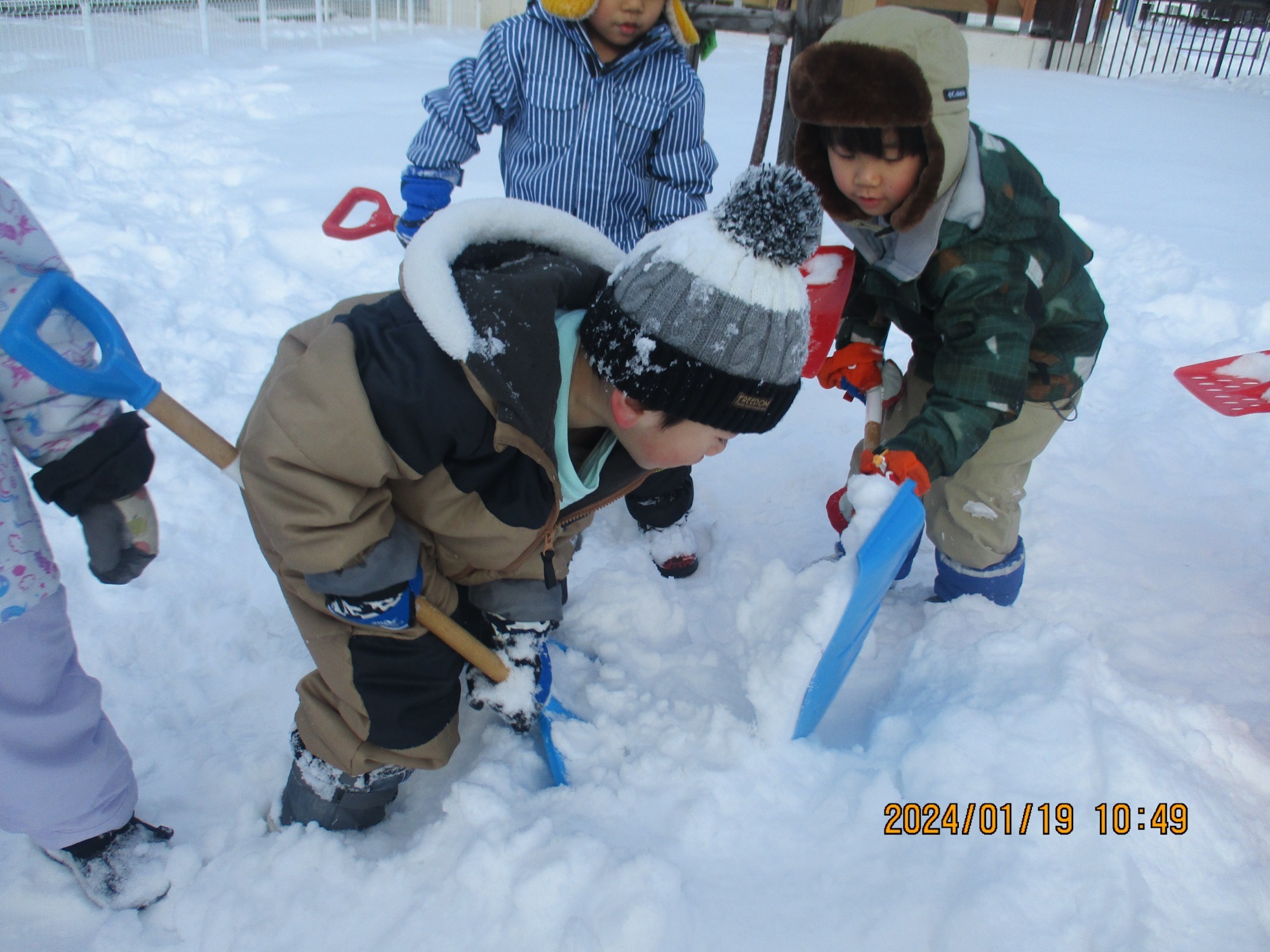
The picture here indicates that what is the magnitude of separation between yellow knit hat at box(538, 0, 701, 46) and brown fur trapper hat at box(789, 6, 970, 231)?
0.63 m

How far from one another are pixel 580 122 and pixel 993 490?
130cm

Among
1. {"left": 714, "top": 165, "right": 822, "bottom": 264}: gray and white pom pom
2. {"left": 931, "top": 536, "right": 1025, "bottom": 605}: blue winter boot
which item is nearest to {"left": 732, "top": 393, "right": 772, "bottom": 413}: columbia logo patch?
{"left": 714, "top": 165, "right": 822, "bottom": 264}: gray and white pom pom

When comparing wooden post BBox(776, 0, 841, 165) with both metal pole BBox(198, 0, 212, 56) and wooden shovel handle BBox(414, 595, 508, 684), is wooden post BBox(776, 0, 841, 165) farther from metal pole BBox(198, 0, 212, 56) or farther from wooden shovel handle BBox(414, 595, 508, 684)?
metal pole BBox(198, 0, 212, 56)

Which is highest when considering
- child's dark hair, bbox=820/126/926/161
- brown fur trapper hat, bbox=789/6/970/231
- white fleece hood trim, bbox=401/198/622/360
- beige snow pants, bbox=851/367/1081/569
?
brown fur trapper hat, bbox=789/6/970/231

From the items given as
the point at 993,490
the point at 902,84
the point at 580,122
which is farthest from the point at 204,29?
the point at 993,490

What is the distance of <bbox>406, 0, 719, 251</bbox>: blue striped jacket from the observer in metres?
2.03

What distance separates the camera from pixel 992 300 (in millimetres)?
1478

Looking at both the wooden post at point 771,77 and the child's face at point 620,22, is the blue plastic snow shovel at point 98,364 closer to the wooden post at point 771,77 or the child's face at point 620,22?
the child's face at point 620,22

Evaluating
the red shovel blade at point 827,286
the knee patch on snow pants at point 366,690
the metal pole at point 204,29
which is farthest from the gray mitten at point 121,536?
the metal pole at point 204,29

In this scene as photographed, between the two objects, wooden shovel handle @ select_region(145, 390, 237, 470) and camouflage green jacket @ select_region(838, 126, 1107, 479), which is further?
camouflage green jacket @ select_region(838, 126, 1107, 479)

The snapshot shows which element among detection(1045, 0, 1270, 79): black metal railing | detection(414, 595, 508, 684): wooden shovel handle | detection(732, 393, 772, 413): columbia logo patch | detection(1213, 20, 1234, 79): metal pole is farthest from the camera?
detection(1213, 20, 1234, 79): metal pole

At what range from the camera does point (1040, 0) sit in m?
10.4

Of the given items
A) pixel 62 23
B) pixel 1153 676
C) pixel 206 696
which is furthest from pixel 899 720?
pixel 62 23

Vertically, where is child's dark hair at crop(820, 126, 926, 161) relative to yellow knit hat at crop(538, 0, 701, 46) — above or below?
below
